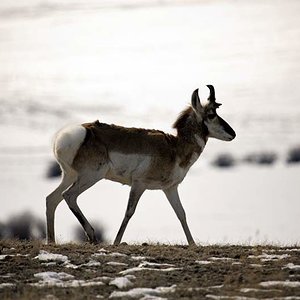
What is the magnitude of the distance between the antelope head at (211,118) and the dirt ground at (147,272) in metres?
4.30

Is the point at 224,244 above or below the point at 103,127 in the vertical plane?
below

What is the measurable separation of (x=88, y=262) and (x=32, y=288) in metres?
1.85

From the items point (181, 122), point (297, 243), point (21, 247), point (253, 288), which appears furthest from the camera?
point (181, 122)

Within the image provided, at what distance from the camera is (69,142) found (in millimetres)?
19625

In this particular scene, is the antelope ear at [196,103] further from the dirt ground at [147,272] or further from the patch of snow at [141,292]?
the patch of snow at [141,292]

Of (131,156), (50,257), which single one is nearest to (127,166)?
(131,156)

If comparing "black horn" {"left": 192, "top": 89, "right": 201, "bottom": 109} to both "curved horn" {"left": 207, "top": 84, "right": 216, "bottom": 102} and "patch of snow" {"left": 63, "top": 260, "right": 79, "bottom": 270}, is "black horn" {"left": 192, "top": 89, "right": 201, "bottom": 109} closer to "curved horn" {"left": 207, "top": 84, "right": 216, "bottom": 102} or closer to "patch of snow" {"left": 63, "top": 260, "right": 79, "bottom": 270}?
"curved horn" {"left": 207, "top": 84, "right": 216, "bottom": 102}

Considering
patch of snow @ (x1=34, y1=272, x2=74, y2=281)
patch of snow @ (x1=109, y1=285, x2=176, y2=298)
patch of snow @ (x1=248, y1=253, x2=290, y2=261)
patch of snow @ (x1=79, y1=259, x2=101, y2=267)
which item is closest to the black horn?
patch of snow @ (x1=248, y1=253, x2=290, y2=261)

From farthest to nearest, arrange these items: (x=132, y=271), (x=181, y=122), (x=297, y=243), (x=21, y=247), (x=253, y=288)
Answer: (x=181, y=122), (x=297, y=243), (x=21, y=247), (x=132, y=271), (x=253, y=288)

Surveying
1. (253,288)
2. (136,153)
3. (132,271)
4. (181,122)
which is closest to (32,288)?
(132,271)

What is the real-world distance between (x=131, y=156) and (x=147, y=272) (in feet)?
17.1

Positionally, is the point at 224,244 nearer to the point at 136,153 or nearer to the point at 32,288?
the point at 136,153

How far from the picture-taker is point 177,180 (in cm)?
2105

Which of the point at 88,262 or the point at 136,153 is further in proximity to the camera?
the point at 136,153
